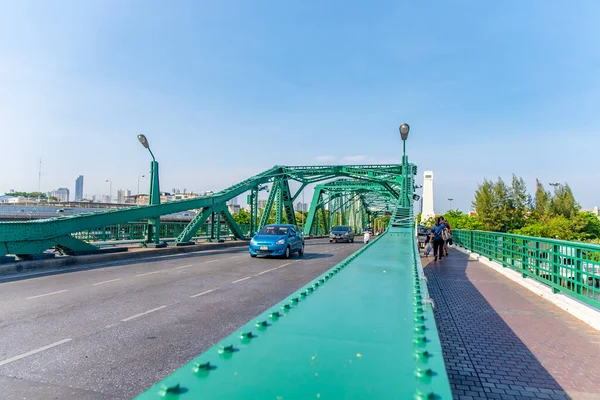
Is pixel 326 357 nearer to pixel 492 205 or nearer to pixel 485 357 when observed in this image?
pixel 485 357

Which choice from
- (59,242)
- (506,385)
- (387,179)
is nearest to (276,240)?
(59,242)

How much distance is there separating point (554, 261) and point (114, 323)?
27.9ft

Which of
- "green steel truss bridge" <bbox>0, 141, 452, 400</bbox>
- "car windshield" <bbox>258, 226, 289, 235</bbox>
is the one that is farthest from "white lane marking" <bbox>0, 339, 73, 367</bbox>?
"car windshield" <bbox>258, 226, 289, 235</bbox>

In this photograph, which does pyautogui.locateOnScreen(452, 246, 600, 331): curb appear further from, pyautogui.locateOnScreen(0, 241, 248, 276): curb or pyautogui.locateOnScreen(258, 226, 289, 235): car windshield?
pyautogui.locateOnScreen(0, 241, 248, 276): curb

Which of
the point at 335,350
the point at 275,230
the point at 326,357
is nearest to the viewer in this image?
the point at 326,357

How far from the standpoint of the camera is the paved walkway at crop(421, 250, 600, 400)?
151 inches

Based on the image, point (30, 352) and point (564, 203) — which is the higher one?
point (564, 203)

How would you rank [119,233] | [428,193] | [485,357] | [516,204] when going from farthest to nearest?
[428,193], [516,204], [119,233], [485,357]

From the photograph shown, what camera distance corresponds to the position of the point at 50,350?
4988 millimetres

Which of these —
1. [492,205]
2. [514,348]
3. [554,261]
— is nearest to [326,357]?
[514,348]

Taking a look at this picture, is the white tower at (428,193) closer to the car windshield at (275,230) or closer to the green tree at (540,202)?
the green tree at (540,202)

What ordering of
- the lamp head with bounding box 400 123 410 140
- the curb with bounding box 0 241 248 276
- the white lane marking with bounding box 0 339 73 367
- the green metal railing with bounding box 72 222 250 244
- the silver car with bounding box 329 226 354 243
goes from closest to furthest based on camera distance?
the white lane marking with bounding box 0 339 73 367 < the curb with bounding box 0 241 248 276 < the lamp head with bounding box 400 123 410 140 < the green metal railing with bounding box 72 222 250 244 < the silver car with bounding box 329 226 354 243

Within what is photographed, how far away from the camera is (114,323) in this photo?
6297 mm

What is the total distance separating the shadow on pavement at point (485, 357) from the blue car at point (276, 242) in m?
9.78
